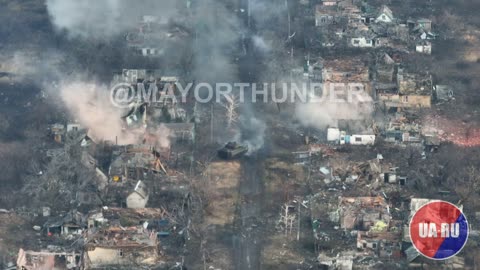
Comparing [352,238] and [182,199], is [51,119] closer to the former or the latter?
[182,199]

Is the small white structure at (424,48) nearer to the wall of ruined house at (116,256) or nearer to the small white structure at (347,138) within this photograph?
the small white structure at (347,138)

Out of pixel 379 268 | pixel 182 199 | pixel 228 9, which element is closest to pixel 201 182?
pixel 182 199

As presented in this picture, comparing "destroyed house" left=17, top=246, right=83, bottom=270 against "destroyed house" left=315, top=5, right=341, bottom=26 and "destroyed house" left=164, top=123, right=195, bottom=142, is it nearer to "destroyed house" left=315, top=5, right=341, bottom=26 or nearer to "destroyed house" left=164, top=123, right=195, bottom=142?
"destroyed house" left=164, top=123, right=195, bottom=142

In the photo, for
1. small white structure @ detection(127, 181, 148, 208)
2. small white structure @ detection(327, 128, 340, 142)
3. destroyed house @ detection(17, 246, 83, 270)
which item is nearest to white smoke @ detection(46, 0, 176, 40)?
small white structure @ detection(327, 128, 340, 142)

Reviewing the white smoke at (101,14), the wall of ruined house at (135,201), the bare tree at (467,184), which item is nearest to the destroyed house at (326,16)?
the white smoke at (101,14)

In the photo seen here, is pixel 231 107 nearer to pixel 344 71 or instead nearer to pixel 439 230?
pixel 344 71

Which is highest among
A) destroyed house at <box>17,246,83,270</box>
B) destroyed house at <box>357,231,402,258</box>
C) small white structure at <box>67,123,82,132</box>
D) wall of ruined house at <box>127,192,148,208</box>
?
small white structure at <box>67,123,82,132</box>
